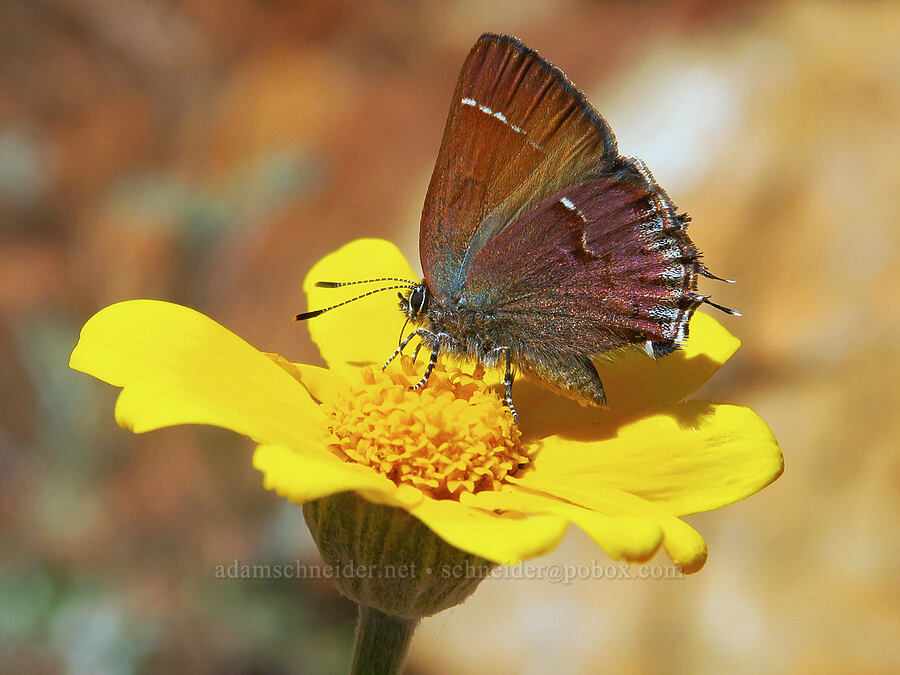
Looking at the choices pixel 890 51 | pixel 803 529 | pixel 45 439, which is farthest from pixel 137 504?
pixel 890 51

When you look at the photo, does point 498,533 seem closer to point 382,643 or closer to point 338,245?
point 382,643

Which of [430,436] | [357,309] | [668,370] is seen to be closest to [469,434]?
[430,436]

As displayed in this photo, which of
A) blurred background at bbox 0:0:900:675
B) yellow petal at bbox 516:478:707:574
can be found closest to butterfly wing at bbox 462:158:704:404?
yellow petal at bbox 516:478:707:574

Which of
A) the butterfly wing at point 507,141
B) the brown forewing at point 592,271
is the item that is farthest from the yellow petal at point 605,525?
the butterfly wing at point 507,141

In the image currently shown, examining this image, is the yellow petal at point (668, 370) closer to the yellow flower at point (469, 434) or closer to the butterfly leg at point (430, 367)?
the yellow flower at point (469, 434)

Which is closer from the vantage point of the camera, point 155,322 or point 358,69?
point 155,322

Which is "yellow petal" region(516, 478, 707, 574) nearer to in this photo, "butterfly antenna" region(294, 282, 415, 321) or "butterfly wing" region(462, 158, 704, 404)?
"butterfly wing" region(462, 158, 704, 404)

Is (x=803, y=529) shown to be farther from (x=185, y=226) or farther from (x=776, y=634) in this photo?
(x=185, y=226)
